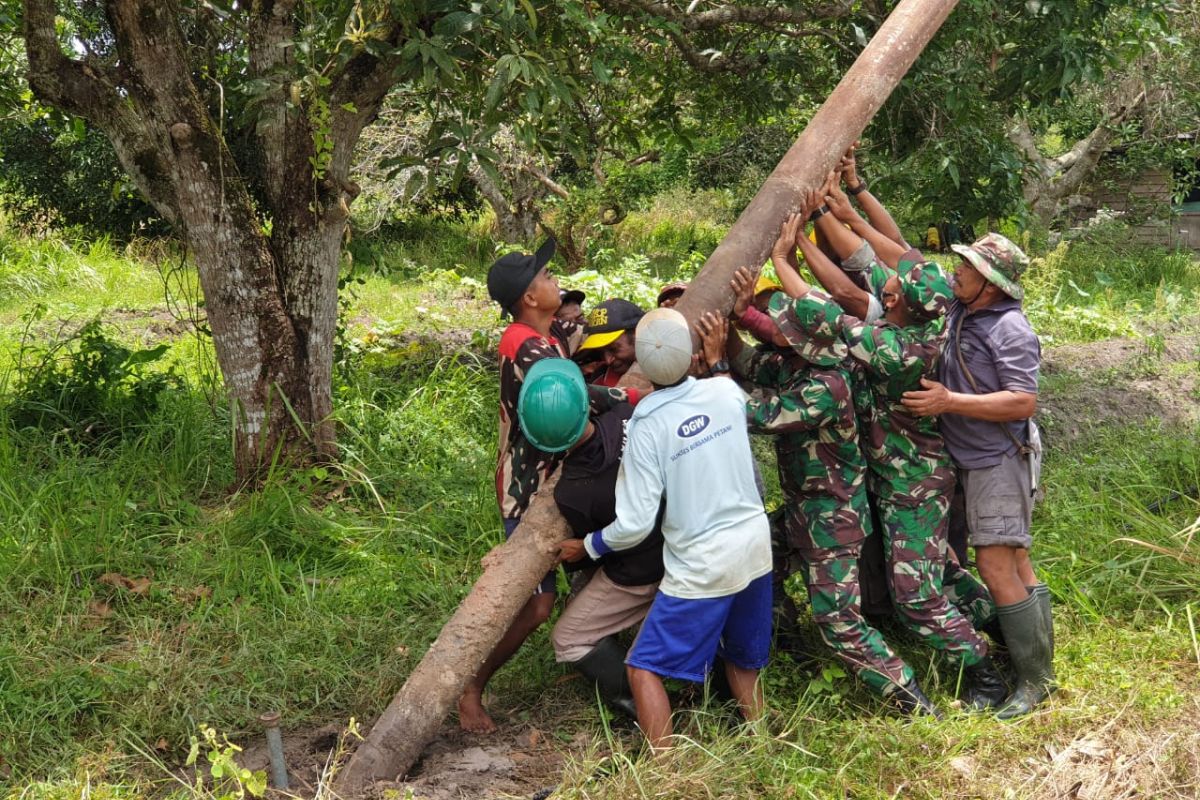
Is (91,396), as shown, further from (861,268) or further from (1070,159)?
(1070,159)

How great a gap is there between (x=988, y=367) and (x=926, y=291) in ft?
1.39

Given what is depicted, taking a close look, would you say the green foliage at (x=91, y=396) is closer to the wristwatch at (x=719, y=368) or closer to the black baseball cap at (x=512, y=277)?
the black baseball cap at (x=512, y=277)

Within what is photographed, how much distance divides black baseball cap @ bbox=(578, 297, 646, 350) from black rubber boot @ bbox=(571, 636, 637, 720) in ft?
3.75

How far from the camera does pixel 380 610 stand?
4.66 metres

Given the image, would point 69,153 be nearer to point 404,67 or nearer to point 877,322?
point 404,67

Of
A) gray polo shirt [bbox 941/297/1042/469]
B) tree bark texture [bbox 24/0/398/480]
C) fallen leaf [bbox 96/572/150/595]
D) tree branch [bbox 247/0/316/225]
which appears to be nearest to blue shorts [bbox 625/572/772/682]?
gray polo shirt [bbox 941/297/1042/469]

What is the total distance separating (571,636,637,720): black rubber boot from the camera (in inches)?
148

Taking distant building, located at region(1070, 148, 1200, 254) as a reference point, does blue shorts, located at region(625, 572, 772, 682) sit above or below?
above

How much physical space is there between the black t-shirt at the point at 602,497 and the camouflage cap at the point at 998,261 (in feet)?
4.51

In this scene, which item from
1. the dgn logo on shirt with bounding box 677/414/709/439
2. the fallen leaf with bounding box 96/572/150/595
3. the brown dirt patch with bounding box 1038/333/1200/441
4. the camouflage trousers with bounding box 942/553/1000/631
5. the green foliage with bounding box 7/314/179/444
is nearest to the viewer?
the dgn logo on shirt with bounding box 677/414/709/439

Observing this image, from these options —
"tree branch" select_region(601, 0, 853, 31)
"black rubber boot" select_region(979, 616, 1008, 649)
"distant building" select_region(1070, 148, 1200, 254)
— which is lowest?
"distant building" select_region(1070, 148, 1200, 254)

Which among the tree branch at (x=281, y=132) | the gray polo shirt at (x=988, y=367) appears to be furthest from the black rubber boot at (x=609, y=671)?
the tree branch at (x=281, y=132)

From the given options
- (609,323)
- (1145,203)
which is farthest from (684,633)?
(1145,203)

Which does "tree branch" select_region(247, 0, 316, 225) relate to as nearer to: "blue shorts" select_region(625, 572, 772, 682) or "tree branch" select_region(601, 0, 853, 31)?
"tree branch" select_region(601, 0, 853, 31)
